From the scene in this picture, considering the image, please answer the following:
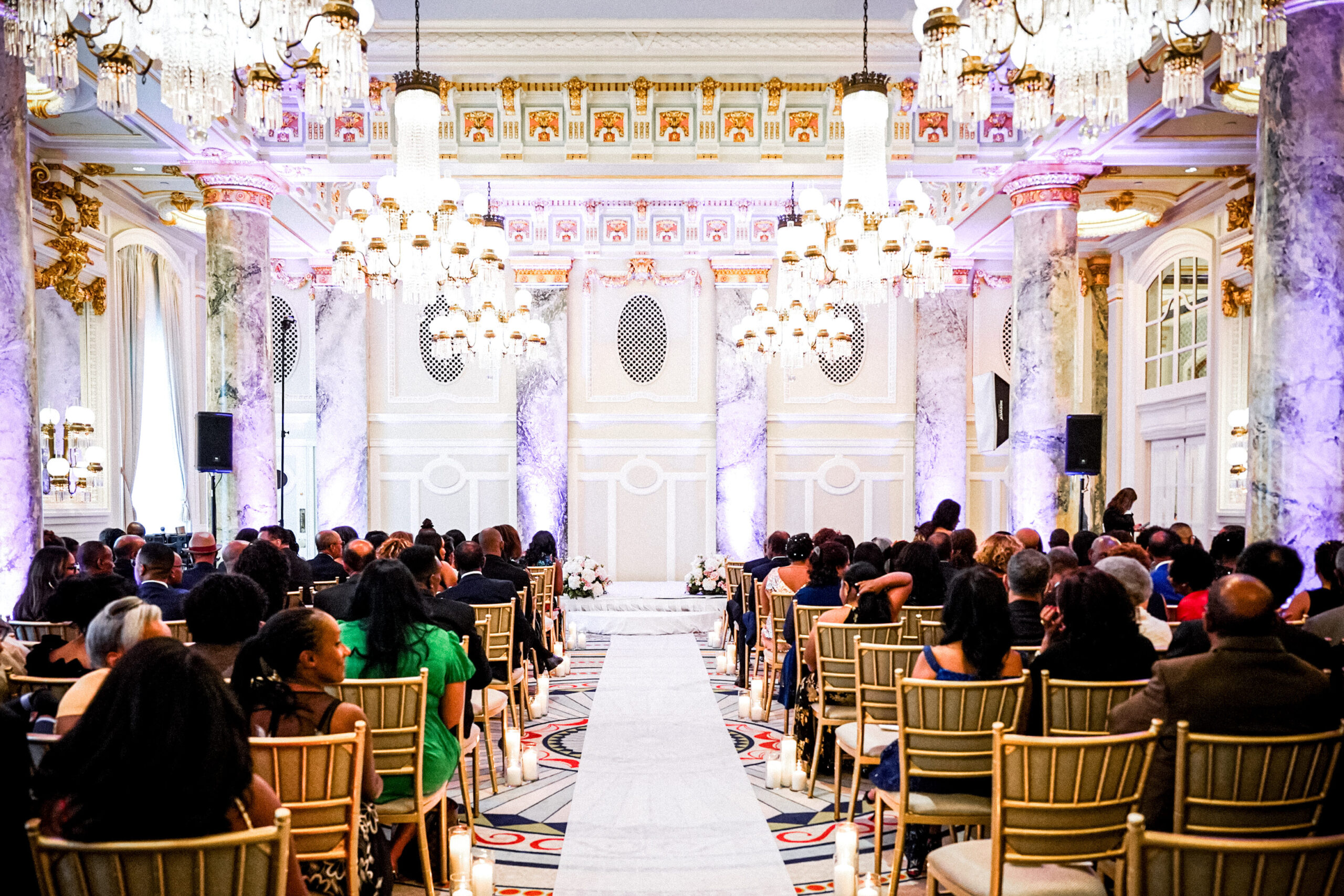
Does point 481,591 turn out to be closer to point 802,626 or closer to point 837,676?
point 802,626

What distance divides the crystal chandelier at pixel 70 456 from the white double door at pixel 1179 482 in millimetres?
12110

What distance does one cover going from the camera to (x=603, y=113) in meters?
10.1

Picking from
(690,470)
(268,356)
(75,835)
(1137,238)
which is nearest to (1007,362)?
(1137,238)

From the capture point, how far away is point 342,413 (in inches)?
598

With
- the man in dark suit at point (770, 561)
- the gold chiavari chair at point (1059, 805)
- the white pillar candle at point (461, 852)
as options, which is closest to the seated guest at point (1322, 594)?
the gold chiavari chair at point (1059, 805)

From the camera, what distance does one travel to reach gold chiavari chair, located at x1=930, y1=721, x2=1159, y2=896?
115 inches

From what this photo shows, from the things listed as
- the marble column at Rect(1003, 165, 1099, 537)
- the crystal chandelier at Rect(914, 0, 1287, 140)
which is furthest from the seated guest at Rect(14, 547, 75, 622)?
the marble column at Rect(1003, 165, 1099, 537)

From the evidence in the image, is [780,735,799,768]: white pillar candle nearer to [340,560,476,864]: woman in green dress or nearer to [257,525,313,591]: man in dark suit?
[340,560,476,864]: woman in green dress

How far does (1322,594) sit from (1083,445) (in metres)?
4.71

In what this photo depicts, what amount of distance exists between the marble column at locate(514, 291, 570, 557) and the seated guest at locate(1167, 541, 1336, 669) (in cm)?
1116

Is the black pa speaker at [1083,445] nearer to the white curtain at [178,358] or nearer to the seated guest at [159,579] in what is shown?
the seated guest at [159,579]

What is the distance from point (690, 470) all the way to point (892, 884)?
38.7 ft

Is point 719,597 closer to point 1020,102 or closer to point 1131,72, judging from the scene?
point 1131,72

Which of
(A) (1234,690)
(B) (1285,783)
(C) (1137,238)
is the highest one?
(C) (1137,238)
